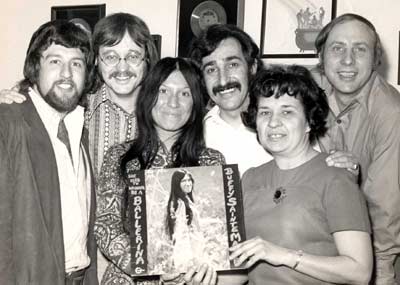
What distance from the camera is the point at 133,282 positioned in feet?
6.64

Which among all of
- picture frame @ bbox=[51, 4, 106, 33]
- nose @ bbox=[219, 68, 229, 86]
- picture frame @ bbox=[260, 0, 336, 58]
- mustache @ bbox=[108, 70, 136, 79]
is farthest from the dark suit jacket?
picture frame @ bbox=[51, 4, 106, 33]

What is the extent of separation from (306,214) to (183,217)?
437 mm

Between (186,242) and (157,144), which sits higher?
(157,144)

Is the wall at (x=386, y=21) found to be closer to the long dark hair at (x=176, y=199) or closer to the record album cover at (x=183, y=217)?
the record album cover at (x=183, y=217)

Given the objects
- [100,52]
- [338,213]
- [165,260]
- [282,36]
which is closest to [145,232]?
[165,260]

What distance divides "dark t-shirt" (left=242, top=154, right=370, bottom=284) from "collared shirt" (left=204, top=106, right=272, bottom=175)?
0.56 metres

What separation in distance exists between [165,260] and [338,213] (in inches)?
24.5

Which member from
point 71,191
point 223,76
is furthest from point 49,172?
point 223,76

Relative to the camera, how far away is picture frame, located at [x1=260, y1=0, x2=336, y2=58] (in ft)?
10.8

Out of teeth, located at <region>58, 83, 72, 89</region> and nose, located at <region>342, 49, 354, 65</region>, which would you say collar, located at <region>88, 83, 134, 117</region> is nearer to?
teeth, located at <region>58, 83, 72, 89</region>

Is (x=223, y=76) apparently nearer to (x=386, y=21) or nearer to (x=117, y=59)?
(x=117, y=59)

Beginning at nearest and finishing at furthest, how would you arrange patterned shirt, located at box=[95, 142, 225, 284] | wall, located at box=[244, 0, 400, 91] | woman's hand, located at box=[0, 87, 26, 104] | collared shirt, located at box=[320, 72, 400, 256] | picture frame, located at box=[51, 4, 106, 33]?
patterned shirt, located at box=[95, 142, 225, 284]
woman's hand, located at box=[0, 87, 26, 104]
collared shirt, located at box=[320, 72, 400, 256]
wall, located at box=[244, 0, 400, 91]
picture frame, located at box=[51, 4, 106, 33]

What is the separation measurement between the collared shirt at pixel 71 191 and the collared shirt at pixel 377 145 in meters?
1.19

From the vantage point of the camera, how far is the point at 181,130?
2.20 m
